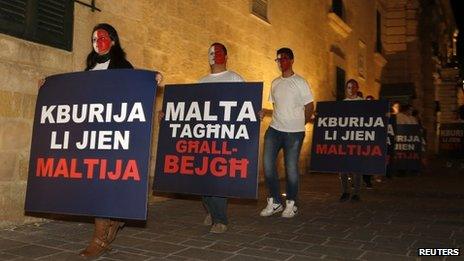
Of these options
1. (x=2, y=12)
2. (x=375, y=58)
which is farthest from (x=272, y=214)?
(x=375, y=58)

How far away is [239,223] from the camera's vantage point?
4.49 metres

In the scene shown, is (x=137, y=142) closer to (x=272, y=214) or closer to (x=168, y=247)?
(x=168, y=247)

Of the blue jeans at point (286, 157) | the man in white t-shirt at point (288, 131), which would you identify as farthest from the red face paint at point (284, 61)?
the blue jeans at point (286, 157)

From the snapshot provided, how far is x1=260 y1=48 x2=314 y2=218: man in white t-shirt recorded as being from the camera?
489 centimetres

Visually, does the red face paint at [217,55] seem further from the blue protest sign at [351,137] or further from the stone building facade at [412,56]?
the stone building facade at [412,56]

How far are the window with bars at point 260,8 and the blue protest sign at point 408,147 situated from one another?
12.6 ft

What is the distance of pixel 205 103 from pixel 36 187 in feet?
5.21

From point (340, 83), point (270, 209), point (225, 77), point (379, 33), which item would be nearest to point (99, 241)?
point (225, 77)

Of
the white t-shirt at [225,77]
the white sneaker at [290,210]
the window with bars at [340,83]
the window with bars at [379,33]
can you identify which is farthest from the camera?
the window with bars at [379,33]

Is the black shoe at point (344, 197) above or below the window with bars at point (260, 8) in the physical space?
below

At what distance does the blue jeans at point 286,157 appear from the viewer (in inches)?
193

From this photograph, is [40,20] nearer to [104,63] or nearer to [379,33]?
[104,63]

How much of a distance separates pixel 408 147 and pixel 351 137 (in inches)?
171

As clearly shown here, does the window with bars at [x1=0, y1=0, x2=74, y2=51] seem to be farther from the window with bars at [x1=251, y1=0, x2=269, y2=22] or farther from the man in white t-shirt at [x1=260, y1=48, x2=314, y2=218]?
the window with bars at [x1=251, y1=0, x2=269, y2=22]
